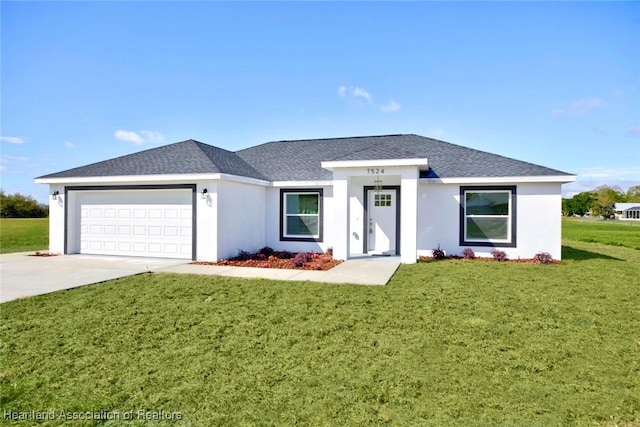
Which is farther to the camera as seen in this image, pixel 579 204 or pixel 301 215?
pixel 579 204

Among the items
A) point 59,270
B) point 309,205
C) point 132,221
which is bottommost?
point 59,270

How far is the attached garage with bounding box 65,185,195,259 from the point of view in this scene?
12.5 m

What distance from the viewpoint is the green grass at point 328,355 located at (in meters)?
3.29

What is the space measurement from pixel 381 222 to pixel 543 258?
5855 mm

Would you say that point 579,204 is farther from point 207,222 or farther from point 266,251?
point 207,222

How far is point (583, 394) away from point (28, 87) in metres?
17.1

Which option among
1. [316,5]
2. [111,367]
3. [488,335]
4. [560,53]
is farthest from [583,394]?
[560,53]

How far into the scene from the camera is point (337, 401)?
340 centimetres

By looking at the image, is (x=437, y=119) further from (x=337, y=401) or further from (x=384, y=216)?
(x=337, y=401)

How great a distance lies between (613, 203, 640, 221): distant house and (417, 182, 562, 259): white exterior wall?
298ft

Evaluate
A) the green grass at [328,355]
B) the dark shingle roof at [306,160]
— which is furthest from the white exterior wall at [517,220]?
the green grass at [328,355]

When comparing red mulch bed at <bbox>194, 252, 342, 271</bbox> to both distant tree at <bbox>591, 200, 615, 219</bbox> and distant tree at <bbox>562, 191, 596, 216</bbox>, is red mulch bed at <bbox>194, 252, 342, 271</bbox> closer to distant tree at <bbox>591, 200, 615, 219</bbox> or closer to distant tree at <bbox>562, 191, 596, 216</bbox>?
distant tree at <bbox>591, 200, 615, 219</bbox>

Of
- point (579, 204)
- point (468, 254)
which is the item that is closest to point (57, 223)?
point (468, 254)

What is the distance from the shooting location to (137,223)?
42.9 ft
